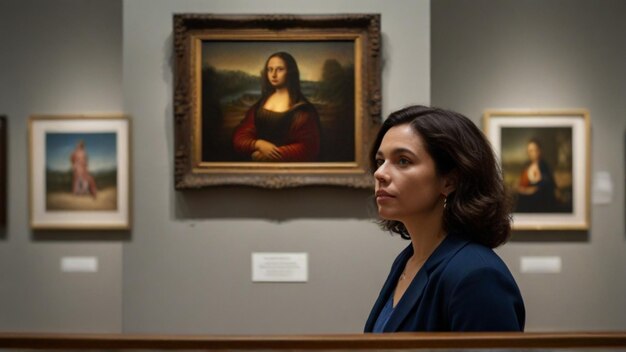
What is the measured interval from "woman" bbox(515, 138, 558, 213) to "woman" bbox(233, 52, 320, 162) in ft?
7.54

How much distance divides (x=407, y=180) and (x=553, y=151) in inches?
173

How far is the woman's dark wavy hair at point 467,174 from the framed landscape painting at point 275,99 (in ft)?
9.11

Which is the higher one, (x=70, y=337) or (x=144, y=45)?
(x=144, y=45)

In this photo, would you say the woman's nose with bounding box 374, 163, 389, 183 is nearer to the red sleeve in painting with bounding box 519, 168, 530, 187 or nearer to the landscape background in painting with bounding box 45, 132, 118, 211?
the red sleeve in painting with bounding box 519, 168, 530, 187

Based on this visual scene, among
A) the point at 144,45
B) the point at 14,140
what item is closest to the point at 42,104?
the point at 14,140

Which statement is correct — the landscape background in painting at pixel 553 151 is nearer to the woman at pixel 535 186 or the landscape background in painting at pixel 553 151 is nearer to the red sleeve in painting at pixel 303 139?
the woman at pixel 535 186

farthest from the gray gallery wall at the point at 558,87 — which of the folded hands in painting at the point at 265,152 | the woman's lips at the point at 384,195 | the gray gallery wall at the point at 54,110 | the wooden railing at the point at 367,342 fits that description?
the wooden railing at the point at 367,342

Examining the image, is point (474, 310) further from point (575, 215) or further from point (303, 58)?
point (575, 215)

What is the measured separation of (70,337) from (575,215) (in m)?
5.90

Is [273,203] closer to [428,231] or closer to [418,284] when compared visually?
[428,231]

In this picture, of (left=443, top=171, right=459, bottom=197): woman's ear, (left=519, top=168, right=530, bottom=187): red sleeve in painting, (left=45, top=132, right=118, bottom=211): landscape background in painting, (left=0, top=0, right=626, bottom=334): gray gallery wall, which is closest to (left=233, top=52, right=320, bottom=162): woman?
(left=0, top=0, right=626, bottom=334): gray gallery wall

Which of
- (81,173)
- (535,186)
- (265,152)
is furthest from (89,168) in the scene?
(535,186)

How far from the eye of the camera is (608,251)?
21.3 ft

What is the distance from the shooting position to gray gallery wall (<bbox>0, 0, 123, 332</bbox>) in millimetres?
6609
